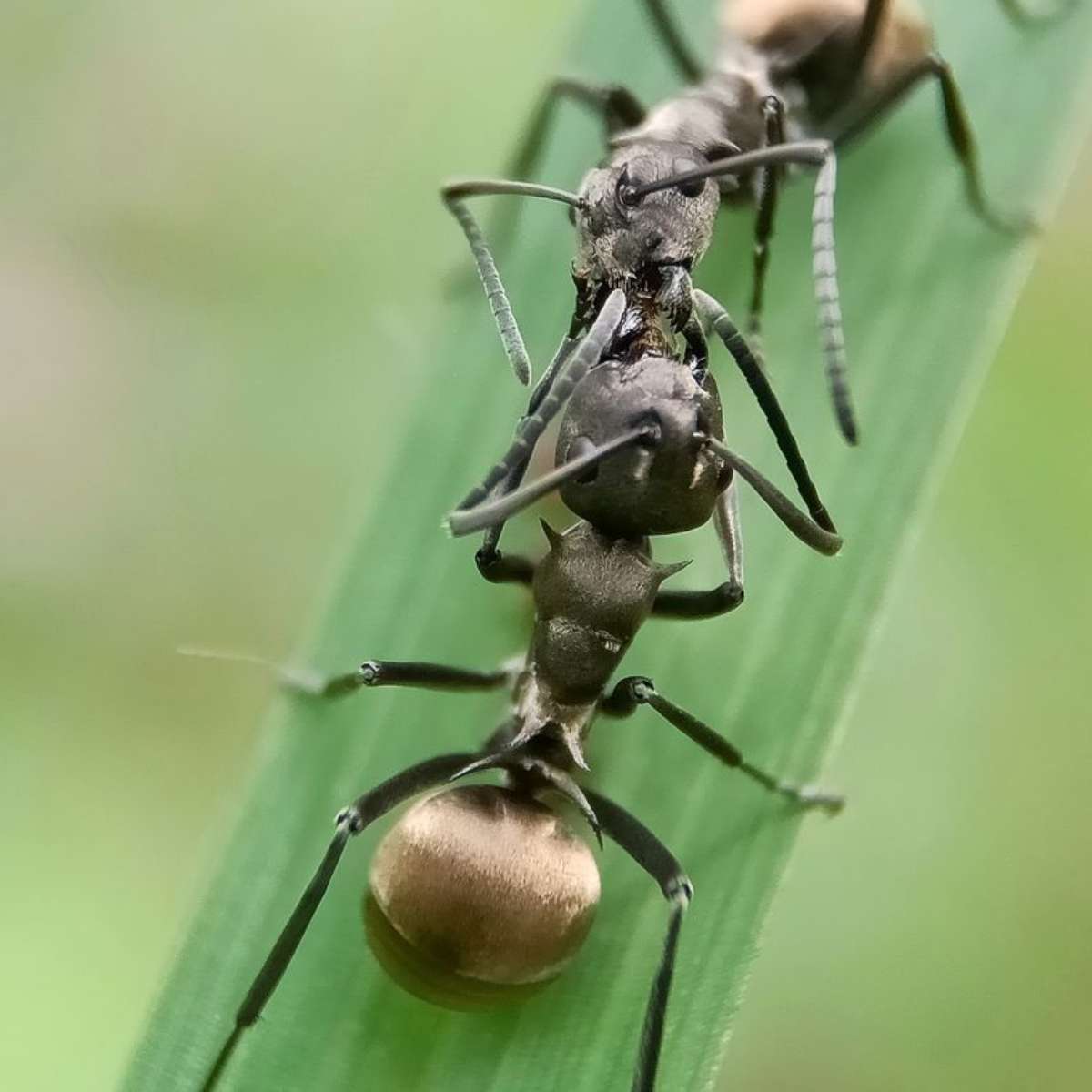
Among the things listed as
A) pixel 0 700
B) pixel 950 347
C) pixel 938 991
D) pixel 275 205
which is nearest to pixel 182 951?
pixel 0 700

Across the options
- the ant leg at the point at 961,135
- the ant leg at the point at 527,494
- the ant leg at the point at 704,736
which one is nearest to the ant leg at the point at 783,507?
the ant leg at the point at 527,494

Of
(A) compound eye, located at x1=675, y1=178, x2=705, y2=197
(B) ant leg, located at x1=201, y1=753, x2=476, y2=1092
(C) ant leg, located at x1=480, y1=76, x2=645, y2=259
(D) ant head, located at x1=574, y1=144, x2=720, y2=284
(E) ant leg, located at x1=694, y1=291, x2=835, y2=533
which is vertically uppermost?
(C) ant leg, located at x1=480, y1=76, x2=645, y2=259

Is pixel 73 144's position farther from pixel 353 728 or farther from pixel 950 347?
pixel 950 347

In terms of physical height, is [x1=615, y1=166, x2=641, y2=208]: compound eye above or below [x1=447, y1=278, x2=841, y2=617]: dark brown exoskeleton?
above

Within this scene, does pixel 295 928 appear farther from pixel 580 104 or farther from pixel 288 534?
pixel 580 104

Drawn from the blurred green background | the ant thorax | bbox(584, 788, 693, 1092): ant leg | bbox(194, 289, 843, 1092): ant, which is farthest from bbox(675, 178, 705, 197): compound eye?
bbox(584, 788, 693, 1092): ant leg

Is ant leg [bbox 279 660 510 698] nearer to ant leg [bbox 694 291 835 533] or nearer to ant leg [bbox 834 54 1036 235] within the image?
ant leg [bbox 694 291 835 533]

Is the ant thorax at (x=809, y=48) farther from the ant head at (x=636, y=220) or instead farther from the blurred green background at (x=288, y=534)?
the ant head at (x=636, y=220)
